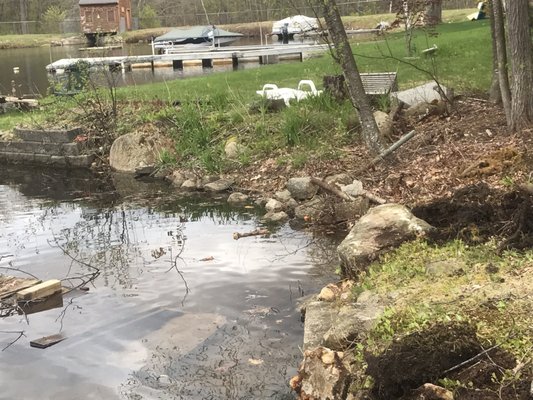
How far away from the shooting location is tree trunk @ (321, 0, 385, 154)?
10.1 meters

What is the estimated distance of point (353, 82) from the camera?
10.4m

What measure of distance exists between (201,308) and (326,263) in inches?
66.5

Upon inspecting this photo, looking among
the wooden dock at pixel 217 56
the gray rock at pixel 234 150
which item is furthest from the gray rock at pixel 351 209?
the wooden dock at pixel 217 56

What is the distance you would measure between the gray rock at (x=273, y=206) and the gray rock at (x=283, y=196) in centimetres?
15

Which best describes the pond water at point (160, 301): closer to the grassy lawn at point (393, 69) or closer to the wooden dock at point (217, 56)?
the grassy lawn at point (393, 69)

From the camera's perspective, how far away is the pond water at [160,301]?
17.3 feet

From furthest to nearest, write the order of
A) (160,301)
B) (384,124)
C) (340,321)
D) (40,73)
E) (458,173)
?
(40,73), (384,124), (458,173), (160,301), (340,321)

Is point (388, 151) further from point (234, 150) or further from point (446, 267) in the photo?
point (446, 267)

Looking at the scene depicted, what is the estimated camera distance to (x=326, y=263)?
24.9 ft

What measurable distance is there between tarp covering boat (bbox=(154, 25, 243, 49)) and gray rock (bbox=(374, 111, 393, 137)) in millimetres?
31632

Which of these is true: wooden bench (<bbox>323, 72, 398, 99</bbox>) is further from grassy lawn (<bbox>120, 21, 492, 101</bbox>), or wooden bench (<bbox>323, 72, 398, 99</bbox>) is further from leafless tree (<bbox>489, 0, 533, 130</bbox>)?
leafless tree (<bbox>489, 0, 533, 130</bbox>)

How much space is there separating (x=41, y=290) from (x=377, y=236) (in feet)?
11.6

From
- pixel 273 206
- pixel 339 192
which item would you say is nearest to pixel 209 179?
pixel 273 206

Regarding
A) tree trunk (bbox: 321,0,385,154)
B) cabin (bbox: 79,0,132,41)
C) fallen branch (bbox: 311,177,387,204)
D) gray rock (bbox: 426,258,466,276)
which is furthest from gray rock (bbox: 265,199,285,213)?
cabin (bbox: 79,0,132,41)
